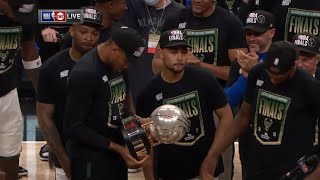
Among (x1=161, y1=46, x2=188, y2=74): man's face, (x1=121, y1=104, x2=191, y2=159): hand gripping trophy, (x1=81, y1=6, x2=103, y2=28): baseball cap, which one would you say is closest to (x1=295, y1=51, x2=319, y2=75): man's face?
(x1=161, y1=46, x2=188, y2=74): man's face

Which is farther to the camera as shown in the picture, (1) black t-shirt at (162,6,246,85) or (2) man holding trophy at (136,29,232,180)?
(1) black t-shirt at (162,6,246,85)

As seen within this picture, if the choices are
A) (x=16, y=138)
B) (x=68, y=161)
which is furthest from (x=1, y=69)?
(x=68, y=161)

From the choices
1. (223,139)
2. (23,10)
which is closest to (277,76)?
(223,139)

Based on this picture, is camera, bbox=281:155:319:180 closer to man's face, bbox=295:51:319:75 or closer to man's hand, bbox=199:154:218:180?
man's hand, bbox=199:154:218:180

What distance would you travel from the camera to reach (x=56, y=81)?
247 inches

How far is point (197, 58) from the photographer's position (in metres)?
7.00

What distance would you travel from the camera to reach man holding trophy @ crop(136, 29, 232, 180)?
239 inches

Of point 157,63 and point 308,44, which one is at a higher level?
point 308,44

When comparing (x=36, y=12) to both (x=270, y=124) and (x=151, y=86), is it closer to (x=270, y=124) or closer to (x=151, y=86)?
(x=151, y=86)

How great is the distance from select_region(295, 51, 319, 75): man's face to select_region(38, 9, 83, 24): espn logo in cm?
164

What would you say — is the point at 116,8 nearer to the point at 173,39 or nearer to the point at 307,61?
the point at 173,39

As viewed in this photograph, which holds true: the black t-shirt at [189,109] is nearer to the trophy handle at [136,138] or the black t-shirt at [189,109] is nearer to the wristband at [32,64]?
the trophy handle at [136,138]

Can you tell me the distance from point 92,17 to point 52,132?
2.96 ft

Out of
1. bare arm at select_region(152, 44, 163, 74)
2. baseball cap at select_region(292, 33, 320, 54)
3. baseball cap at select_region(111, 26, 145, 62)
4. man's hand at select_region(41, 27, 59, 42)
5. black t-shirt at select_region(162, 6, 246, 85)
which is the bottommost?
bare arm at select_region(152, 44, 163, 74)
